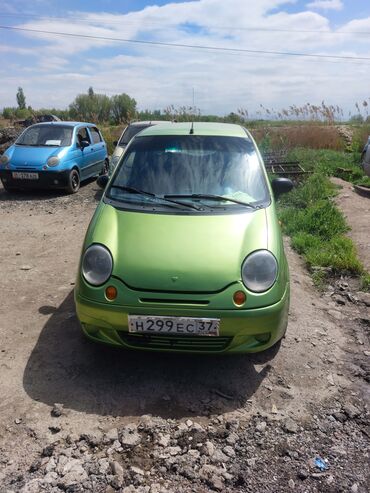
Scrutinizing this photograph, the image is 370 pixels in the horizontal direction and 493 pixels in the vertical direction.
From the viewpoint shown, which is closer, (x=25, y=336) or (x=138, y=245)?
(x=138, y=245)

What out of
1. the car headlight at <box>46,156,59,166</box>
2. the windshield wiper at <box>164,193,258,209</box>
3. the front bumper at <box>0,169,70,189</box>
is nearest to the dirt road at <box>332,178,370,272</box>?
the windshield wiper at <box>164,193,258,209</box>

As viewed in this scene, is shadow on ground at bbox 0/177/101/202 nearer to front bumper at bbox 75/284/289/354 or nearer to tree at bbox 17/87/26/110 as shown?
front bumper at bbox 75/284/289/354

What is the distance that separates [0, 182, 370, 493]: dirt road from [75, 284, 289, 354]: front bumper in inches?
13.8

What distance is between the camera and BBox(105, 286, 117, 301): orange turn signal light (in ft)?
9.69

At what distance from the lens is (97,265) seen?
10.1 feet

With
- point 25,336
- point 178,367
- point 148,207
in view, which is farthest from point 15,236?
point 178,367

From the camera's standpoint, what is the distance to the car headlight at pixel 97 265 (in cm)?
303

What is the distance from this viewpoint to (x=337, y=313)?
14.6 feet

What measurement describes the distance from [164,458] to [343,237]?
4881 mm

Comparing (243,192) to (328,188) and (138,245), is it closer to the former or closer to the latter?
(138,245)

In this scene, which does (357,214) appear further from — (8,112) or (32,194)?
(8,112)

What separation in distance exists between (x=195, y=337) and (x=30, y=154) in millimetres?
8027

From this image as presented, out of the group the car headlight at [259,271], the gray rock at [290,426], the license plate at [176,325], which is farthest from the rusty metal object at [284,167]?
the gray rock at [290,426]

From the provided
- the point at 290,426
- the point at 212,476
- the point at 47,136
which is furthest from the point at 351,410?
the point at 47,136
